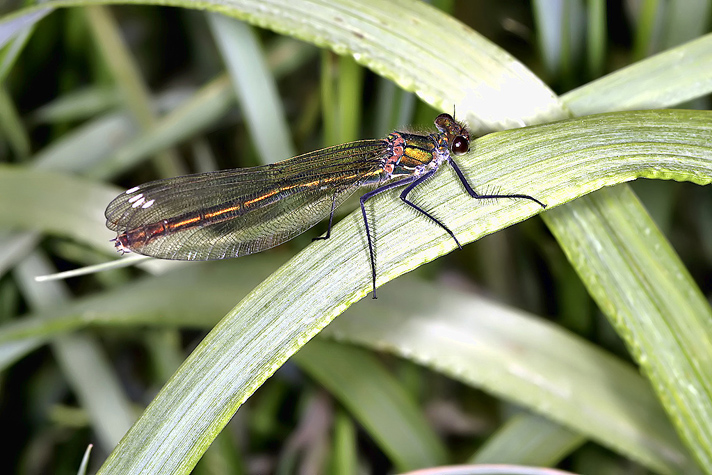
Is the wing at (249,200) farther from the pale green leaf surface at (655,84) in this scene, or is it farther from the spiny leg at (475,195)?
the pale green leaf surface at (655,84)

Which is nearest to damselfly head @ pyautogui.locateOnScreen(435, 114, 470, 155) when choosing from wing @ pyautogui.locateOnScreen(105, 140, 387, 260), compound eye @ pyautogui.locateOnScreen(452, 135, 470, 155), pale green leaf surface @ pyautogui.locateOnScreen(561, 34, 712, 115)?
compound eye @ pyautogui.locateOnScreen(452, 135, 470, 155)

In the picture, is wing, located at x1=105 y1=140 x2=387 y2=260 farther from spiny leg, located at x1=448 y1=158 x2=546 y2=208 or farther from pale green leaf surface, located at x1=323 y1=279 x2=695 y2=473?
spiny leg, located at x1=448 y1=158 x2=546 y2=208

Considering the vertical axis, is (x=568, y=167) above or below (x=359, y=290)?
above

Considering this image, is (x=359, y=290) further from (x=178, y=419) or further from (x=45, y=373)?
(x=45, y=373)

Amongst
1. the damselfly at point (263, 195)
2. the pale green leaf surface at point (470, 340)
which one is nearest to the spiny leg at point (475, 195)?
the damselfly at point (263, 195)

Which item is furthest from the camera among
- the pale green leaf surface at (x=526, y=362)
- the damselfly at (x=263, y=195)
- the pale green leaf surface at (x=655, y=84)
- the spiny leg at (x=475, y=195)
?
the damselfly at (x=263, y=195)

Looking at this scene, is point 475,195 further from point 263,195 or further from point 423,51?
point 263,195

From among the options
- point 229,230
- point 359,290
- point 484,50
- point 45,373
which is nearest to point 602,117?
point 484,50
